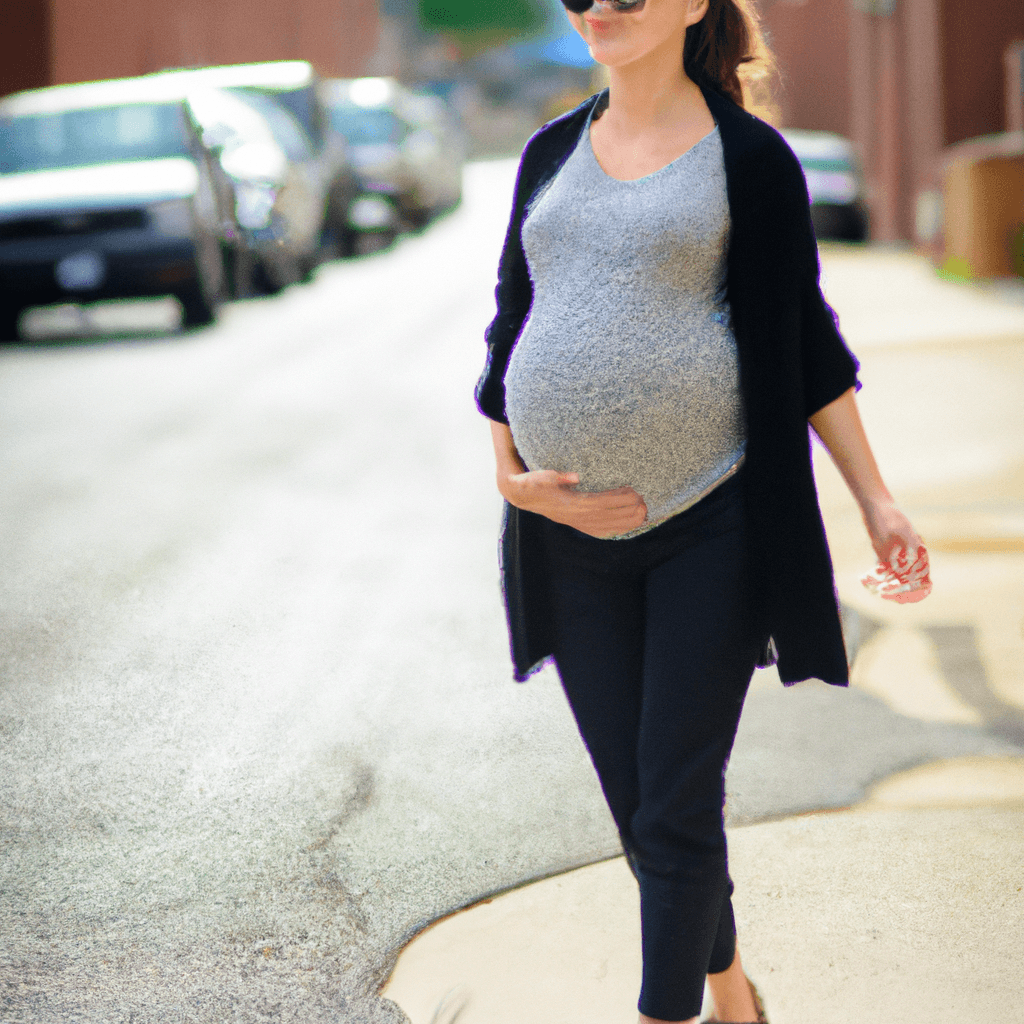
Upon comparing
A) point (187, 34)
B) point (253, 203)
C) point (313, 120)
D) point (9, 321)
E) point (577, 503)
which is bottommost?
point (9, 321)

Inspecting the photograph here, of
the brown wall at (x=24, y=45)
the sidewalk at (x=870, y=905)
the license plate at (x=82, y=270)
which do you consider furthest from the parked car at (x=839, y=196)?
the sidewalk at (x=870, y=905)

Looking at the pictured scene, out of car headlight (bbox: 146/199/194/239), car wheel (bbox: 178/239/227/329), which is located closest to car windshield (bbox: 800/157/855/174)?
car wheel (bbox: 178/239/227/329)

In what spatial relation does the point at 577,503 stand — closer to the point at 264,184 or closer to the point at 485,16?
the point at 264,184

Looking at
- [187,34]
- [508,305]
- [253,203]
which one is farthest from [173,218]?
[187,34]

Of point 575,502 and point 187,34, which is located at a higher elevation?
point 575,502

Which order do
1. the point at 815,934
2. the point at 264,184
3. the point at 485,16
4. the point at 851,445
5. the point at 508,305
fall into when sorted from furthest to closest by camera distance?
the point at 485,16
the point at 264,184
the point at 815,934
the point at 508,305
the point at 851,445

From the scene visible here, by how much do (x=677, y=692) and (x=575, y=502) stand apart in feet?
1.05

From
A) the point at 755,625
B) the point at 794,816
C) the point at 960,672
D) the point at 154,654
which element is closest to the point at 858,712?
the point at 960,672

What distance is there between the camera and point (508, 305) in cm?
231

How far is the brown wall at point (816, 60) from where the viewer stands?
2256 cm

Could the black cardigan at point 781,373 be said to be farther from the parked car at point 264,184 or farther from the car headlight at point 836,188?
the car headlight at point 836,188

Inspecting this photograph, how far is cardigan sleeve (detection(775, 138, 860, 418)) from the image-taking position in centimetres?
204

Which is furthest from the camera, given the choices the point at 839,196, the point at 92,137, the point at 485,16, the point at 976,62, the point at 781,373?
the point at 485,16

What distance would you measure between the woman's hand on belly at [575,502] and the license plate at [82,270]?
31.7ft
